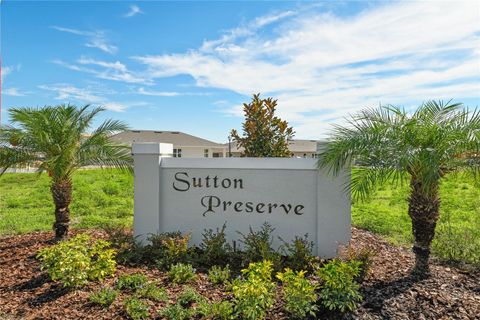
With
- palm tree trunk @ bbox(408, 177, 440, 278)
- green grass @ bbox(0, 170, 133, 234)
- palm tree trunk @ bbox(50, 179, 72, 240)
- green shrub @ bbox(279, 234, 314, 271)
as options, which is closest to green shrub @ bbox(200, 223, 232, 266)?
green shrub @ bbox(279, 234, 314, 271)

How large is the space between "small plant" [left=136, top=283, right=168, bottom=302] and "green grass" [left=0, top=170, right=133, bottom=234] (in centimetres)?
376

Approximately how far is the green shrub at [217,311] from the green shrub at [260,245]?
1.64 meters

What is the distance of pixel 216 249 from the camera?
6699mm

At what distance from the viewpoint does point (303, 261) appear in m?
6.23

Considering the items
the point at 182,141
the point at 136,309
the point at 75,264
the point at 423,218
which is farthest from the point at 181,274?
the point at 182,141

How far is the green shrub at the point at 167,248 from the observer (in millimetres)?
6440

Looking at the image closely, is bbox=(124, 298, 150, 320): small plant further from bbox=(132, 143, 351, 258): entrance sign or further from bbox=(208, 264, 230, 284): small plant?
bbox=(132, 143, 351, 258): entrance sign

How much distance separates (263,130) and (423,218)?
350 centimetres

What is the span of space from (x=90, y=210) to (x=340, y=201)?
8444mm

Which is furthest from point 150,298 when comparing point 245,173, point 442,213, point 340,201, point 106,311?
point 442,213

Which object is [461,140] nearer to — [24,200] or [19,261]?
[19,261]

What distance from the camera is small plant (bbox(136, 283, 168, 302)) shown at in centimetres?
505

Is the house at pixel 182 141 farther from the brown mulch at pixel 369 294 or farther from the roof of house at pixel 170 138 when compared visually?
the brown mulch at pixel 369 294

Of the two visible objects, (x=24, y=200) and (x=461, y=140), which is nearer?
(x=461, y=140)
